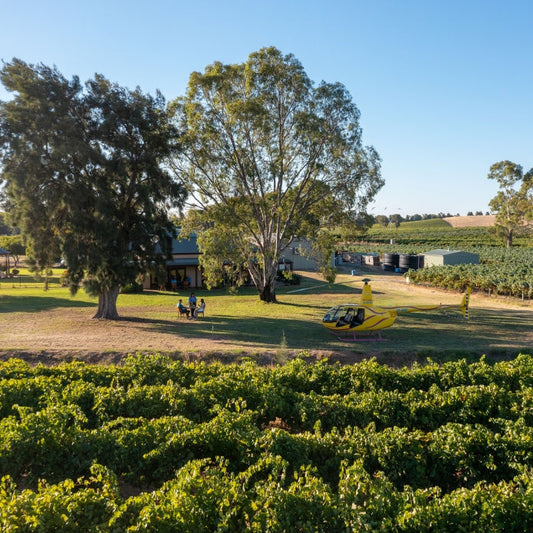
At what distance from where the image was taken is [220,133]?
27.1 m

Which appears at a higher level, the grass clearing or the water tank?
the water tank

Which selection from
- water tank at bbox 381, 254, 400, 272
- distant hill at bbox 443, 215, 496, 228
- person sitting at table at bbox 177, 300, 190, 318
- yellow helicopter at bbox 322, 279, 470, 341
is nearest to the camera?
yellow helicopter at bbox 322, 279, 470, 341

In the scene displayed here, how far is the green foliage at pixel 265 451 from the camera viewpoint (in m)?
5.98

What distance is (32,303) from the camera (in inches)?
1170

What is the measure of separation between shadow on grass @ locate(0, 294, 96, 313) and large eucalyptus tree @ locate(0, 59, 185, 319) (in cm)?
621

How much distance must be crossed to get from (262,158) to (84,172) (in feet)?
35.7

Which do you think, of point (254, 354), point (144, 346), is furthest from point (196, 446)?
point (144, 346)

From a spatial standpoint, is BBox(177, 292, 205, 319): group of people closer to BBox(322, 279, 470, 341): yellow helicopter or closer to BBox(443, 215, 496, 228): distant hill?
BBox(322, 279, 470, 341): yellow helicopter

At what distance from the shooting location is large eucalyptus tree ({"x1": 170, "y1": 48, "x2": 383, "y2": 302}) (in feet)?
Result: 86.4

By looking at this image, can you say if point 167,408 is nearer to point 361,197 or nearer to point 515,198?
point 361,197

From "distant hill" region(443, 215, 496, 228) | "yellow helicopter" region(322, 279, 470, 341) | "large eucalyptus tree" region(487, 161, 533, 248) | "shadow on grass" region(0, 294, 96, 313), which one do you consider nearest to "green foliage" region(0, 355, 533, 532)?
"yellow helicopter" region(322, 279, 470, 341)

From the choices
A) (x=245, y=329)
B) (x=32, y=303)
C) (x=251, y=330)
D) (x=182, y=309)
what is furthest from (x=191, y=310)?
(x=32, y=303)

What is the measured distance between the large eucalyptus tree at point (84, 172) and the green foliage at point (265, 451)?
983 centimetres

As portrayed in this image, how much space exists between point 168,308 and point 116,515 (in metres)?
23.6
